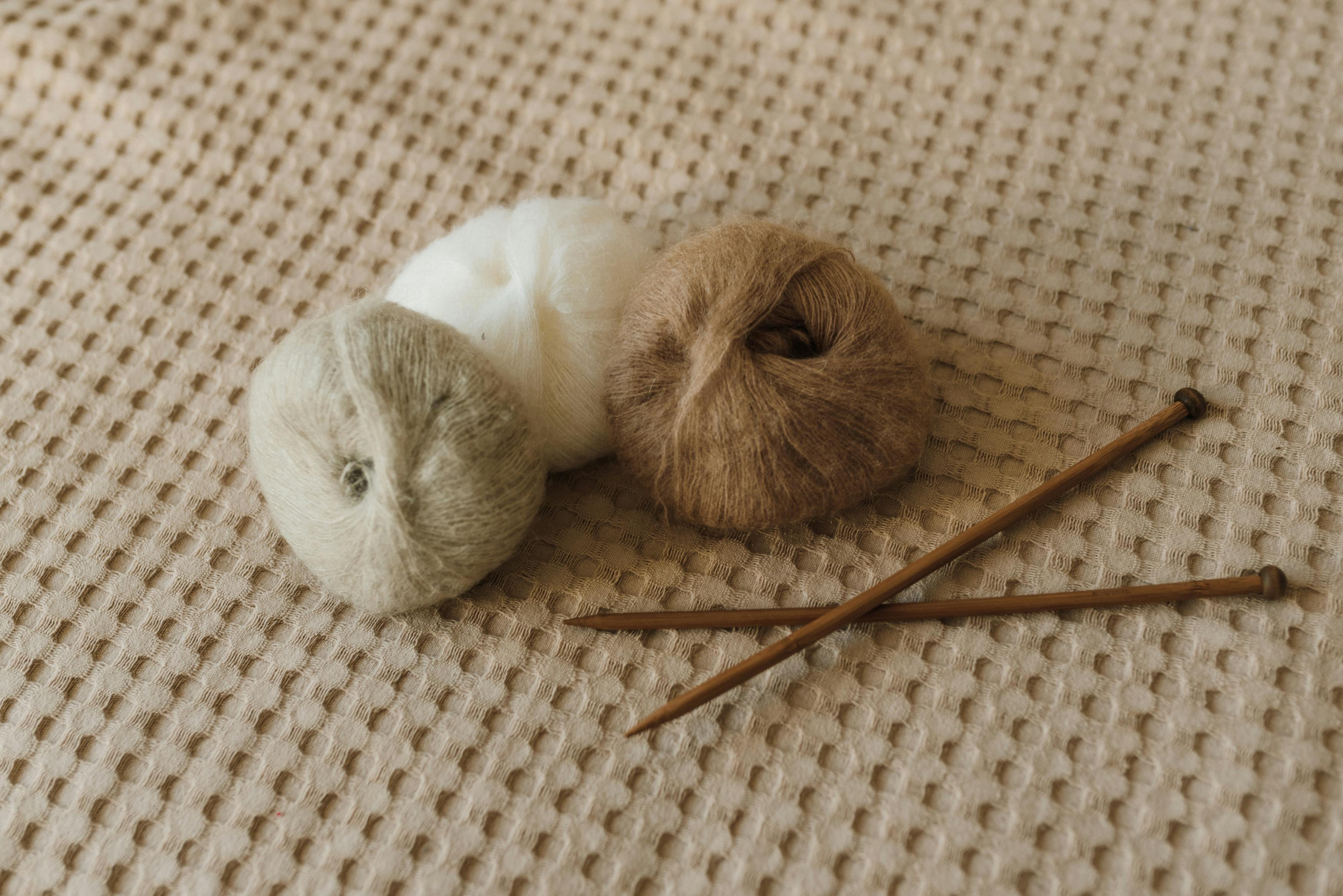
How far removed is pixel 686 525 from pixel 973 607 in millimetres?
180

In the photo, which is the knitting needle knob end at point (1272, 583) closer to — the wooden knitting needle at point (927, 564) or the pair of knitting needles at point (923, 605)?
the pair of knitting needles at point (923, 605)

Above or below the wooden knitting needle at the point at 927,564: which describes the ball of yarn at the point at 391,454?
above

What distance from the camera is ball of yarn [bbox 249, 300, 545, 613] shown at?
0.50m

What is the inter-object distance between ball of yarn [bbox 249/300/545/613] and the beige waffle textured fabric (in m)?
0.07

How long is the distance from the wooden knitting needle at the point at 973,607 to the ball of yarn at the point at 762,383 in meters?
0.06

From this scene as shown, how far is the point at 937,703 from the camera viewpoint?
0.55m

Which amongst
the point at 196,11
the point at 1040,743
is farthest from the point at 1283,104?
the point at 196,11

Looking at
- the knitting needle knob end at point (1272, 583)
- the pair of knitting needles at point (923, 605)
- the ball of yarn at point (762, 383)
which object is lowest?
the knitting needle knob end at point (1272, 583)

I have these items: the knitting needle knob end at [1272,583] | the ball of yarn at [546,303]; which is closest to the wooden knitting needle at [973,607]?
the knitting needle knob end at [1272,583]

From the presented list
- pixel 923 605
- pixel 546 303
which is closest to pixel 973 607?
pixel 923 605

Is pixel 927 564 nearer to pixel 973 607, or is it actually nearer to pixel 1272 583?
pixel 973 607

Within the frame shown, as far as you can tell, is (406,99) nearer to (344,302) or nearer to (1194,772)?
(344,302)

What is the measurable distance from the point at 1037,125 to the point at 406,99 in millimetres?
497

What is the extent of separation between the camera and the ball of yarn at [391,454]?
19.7 inches
